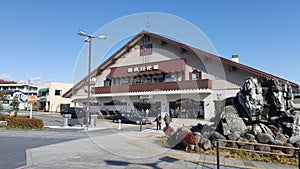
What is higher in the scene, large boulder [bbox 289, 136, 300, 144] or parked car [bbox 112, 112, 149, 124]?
large boulder [bbox 289, 136, 300, 144]

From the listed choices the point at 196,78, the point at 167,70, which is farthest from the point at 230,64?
the point at 167,70

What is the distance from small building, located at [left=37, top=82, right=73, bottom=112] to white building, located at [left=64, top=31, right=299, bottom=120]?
15.4 m

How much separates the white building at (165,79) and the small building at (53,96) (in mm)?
15395

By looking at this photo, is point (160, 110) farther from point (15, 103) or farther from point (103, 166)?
point (15, 103)

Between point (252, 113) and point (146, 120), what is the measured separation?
1294 centimetres

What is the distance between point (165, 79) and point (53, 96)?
2924 cm

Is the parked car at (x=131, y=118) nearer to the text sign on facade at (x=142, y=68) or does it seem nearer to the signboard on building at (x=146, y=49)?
the text sign on facade at (x=142, y=68)

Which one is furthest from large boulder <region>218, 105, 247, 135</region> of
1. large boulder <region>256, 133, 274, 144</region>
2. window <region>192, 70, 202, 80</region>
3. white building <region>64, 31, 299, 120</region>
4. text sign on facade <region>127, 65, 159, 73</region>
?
text sign on facade <region>127, 65, 159, 73</region>

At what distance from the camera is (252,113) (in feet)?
32.2

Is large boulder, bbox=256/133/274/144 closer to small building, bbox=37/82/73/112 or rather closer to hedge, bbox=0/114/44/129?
hedge, bbox=0/114/44/129

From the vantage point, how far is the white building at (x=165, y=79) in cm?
2116

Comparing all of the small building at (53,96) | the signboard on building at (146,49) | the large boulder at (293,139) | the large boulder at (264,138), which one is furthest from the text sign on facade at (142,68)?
the small building at (53,96)

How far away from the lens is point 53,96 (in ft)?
145

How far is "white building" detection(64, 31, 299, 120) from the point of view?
21.2 metres
